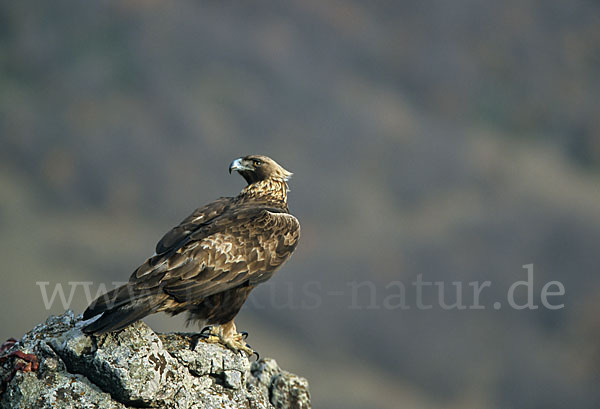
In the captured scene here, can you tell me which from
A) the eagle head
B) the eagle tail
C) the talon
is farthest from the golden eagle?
the talon

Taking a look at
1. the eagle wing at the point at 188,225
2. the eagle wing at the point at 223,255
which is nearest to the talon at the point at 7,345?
the eagle wing at the point at 223,255

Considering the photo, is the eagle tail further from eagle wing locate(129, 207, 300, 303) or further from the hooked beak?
the hooked beak

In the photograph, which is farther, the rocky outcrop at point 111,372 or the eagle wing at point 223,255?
the eagle wing at point 223,255

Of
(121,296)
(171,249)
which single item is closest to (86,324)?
(121,296)

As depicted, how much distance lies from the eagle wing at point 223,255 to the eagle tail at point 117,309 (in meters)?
0.17

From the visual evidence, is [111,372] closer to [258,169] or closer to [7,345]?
[7,345]

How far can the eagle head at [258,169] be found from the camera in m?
7.84

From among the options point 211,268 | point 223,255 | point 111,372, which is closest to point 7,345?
point 111,372

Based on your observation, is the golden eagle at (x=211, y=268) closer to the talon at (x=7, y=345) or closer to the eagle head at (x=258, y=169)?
the eagle head at (x=258, y=169)

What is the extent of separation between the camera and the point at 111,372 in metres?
5.29

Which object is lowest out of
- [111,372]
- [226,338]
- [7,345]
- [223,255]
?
[111,372]

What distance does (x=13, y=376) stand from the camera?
557 cm

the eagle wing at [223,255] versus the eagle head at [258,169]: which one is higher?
the eagle head at [258,169]

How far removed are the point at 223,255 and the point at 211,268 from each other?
0.22 m
